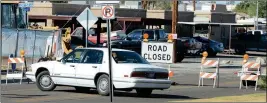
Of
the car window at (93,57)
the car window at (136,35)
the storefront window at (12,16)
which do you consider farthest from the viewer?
the car window at (136,35)

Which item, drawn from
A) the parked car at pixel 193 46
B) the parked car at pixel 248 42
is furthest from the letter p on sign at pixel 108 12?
the parked car at pixel 248 42

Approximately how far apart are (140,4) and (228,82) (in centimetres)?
5026

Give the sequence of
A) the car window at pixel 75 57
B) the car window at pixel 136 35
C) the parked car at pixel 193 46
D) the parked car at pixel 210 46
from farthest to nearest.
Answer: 1. the parked car at pixel 210 46
2. the car window at pixel 136 35
3. the parked car at pixel 193 46
4. the car window at pixel 75 57

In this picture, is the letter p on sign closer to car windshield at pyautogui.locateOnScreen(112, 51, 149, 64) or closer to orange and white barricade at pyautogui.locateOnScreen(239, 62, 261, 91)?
car windshield at pyautogui.locateOnScreen(112, 51, 149, 64)

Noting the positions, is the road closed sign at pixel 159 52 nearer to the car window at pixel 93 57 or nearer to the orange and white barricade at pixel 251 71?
the orange and white barricade at pixel 251 71

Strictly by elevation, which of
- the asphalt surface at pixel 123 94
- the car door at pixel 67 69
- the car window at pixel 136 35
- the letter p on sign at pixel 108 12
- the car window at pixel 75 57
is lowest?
the asphalt surface at pixel 123 94

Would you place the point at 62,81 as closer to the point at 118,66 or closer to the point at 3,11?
the point at 118,66

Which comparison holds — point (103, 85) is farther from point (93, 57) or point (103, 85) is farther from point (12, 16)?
point (12, 16)

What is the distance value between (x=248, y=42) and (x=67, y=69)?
36.2m

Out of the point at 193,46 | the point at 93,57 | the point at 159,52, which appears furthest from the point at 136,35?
the point at 93,57

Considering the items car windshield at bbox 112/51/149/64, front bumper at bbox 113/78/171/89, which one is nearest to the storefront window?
car windshield at bbox 112/51/149/64

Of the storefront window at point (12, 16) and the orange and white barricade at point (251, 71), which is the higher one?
the storefront window at point (12, 16)

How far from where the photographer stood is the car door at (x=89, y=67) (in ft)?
65.4

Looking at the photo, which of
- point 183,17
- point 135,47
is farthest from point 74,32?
point 183,17
